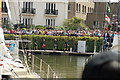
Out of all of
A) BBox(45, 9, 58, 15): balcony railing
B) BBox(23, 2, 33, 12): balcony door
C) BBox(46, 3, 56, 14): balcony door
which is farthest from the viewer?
BBox(46, 3, 56, 14): balcony door

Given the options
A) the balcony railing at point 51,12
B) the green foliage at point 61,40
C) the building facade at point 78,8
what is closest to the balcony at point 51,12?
the balcony railing at point 51,12

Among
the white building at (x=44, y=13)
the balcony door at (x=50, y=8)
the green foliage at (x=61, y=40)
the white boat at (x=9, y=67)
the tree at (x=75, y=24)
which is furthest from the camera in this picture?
the balcony door at (x=50, y=8)

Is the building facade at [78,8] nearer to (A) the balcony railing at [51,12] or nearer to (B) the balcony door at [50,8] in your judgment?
(A) the balcony railing at [51,12]

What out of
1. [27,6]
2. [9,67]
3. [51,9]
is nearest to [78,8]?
[51,9]

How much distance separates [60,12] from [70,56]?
45.5ft

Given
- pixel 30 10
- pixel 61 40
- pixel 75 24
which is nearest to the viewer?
pixel 61 40

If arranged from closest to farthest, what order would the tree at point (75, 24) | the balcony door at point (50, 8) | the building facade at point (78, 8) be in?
the tree at point (75, 24), the building facade at point (78, 8), the balcony door at point (50, 8)

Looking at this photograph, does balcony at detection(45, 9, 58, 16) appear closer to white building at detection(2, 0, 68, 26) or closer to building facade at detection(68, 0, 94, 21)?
white building at detection(2, 0, 68, 26)

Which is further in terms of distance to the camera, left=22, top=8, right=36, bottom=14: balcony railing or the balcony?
the balcony

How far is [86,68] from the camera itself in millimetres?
958

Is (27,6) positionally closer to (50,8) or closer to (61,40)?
A: (50,8)

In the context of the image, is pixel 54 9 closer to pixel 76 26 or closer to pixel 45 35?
pixel 76 26

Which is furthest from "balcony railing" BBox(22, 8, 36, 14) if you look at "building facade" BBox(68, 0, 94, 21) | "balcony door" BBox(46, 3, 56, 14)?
"building facade" BBox(68, 0, 94, 21)

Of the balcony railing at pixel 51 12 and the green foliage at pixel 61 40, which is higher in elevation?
the balcony railing at pixel 51 12
